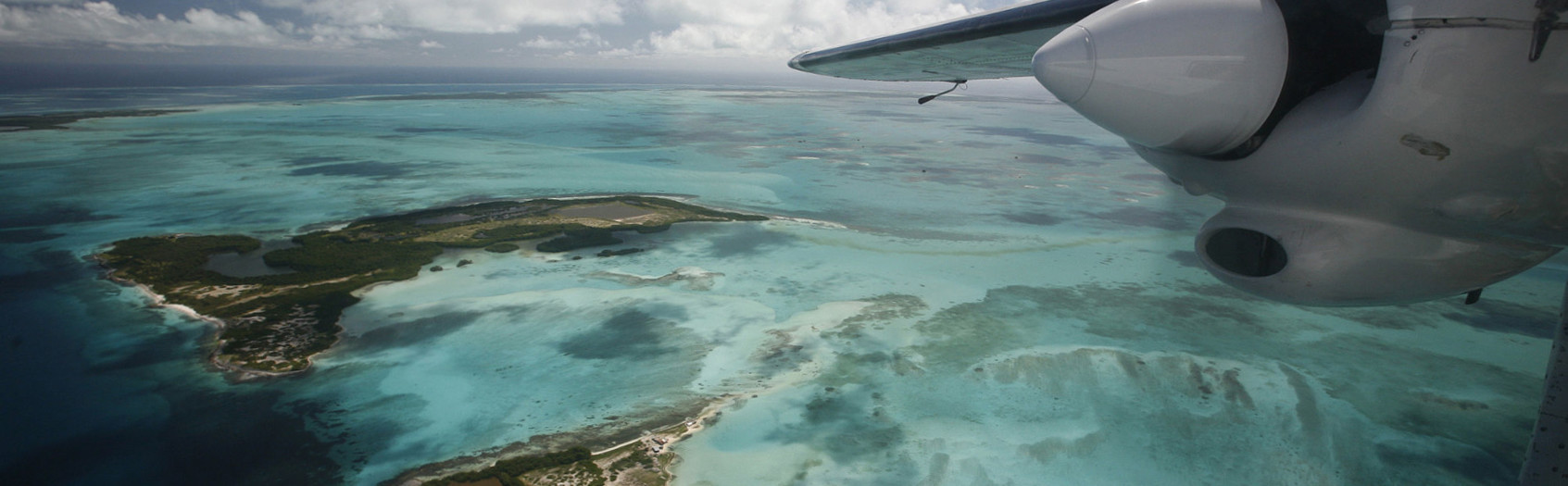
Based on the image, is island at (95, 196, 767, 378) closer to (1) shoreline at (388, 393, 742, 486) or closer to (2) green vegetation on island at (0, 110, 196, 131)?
(1) shoreline at (388, 393, 742, 486)

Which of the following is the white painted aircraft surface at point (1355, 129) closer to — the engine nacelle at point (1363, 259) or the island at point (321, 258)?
the engine nacelle at point (1363, 259)

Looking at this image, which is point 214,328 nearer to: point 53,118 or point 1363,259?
point 1363,259

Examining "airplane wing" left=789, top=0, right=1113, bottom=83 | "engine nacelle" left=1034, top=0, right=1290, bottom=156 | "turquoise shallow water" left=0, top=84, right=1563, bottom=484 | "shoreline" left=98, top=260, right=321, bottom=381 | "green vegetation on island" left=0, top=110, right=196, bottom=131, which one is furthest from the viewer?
"green vegetation on island" left=0, top=110, right=196, bottom=131

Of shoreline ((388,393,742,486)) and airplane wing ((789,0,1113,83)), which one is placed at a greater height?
airplane wing ((789,0,1113,83))

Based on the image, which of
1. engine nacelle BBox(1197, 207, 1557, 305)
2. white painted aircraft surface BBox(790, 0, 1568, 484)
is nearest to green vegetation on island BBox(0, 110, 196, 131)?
white painted aircraft surface BBox(790, 0, 1568, 484)

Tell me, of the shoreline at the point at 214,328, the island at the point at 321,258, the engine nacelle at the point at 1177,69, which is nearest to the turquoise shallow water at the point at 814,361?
the shoreline at the point at 214,328

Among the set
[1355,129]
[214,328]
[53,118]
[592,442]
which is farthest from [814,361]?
[53,118]

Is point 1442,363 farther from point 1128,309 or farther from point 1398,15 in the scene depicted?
point 1398,15
